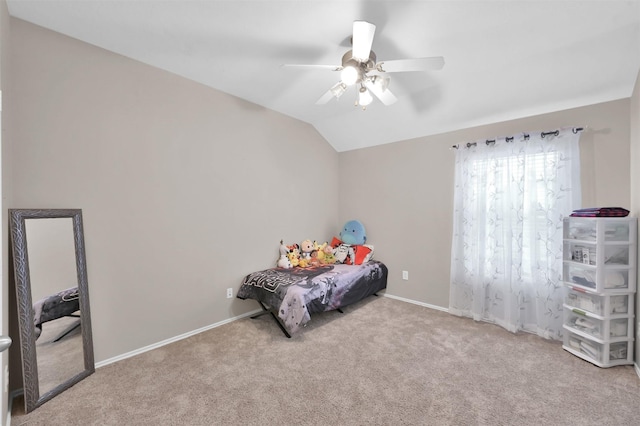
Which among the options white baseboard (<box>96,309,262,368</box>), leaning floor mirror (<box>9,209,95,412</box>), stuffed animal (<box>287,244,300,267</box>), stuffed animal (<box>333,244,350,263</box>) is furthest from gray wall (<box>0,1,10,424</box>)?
stuffed animal (<box>333,244,350,263</box>)

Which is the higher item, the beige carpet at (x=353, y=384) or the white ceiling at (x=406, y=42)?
the white ceiling at (x=406, y=42)

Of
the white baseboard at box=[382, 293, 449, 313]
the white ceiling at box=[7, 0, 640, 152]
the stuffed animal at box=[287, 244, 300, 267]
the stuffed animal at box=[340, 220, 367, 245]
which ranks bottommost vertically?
the white baseboard at box=[382, 293, 449, 313]

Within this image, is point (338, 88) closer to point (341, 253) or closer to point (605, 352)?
point (341, 253)

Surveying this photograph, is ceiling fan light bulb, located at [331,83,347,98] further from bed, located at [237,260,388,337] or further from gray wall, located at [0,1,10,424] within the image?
gray wall, located at [0,1,10,424]

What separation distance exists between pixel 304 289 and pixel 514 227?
2215 millimetres

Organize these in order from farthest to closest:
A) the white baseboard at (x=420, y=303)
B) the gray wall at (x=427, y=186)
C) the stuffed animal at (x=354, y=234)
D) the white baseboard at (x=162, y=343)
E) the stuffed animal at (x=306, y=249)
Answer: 1. the stuffed animal at (x=354, y=234)
2. the stuffed animal at (x=306, y=249)
3. the white baseboard at (x=420, y=303)
4. the gray wall at (x=427, y=186)
5. the white baseboard at (x=162, y=343)

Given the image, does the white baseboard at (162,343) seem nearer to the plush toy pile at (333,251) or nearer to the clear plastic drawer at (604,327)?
the plush toy pile at (333,251)

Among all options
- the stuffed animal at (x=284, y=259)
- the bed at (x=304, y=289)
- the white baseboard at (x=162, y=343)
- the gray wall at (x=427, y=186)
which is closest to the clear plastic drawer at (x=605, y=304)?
the gray wall at (x=427, y=186)

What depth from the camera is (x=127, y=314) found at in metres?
2.39

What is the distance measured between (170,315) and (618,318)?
3751mm

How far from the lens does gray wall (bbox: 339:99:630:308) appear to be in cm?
248

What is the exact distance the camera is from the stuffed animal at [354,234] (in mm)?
4094

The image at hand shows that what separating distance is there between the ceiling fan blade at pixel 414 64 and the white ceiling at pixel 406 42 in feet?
0.87

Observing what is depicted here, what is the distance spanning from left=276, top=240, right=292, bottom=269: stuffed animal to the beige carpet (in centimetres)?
86
